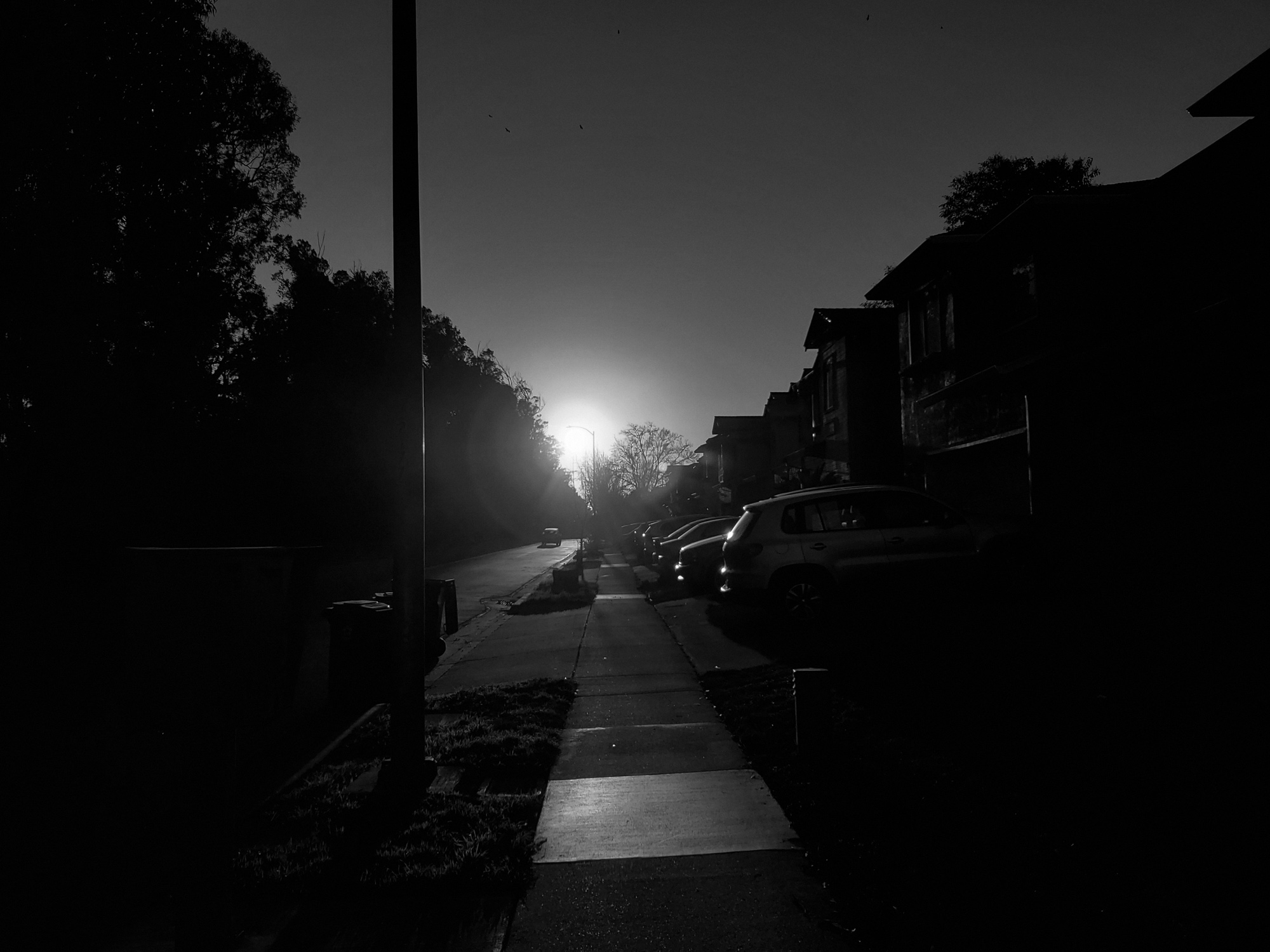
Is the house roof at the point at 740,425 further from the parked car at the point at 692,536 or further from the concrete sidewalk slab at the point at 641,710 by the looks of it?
the concrete sidewalk slab at the point at 641,710

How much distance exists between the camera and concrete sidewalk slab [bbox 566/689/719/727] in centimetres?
774

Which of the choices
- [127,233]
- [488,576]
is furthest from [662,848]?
[488,576]

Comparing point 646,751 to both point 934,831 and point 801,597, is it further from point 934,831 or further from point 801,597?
point 801,597

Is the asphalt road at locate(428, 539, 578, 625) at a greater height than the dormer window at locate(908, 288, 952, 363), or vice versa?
the dormer window at locate(908, 288, 952, 363)

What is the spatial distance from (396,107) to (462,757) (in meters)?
4.49

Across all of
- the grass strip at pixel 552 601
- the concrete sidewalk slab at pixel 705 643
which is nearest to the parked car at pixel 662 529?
the grass strip at pixel 552 601

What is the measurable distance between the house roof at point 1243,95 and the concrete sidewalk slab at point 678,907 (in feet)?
35.0

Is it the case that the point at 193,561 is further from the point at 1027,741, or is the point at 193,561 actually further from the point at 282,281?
the point at 282,281

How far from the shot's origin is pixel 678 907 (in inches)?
154

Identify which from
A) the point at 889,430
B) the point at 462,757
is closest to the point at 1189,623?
the point at 462,757

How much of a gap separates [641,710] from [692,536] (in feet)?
54.2

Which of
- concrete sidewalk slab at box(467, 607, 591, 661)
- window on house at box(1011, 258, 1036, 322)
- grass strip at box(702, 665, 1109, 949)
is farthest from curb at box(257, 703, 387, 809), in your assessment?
window on house at box(1011, 258, 1036, 322)

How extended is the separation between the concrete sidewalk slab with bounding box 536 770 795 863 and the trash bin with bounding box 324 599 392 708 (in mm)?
3917

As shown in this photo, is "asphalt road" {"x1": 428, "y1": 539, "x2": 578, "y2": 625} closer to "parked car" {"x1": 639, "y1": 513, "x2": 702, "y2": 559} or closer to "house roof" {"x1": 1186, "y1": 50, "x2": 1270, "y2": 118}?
"parked car" {"x1": 639, "y1": 513, "x2": 702, "y2": 559}
